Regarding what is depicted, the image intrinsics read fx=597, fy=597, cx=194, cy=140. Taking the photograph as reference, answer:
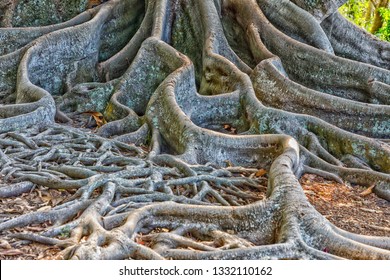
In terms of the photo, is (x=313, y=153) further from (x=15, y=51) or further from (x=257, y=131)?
(x=15, y=51)

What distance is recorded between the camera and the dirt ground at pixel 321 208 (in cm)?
374

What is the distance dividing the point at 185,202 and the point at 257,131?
2.00 meters

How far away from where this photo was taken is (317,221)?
13.3 feet

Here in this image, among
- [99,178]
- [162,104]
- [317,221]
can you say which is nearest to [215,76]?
[162,104]

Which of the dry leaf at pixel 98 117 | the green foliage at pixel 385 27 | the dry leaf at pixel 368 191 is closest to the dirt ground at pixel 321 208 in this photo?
the dry leaf at pixel 368 191

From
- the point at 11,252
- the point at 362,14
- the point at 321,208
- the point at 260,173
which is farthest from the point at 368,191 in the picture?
the point at 362,14

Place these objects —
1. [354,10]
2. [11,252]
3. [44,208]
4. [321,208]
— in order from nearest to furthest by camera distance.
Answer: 1. [11,252]
2. [44,208]
3. [321,208]
4. [354,10]

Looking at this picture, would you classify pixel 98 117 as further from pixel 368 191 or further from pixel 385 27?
pixel 385 27

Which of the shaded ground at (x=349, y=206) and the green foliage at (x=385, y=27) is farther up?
the green foliage at (x=385, y=27)

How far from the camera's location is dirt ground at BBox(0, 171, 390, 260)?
3.74 metres

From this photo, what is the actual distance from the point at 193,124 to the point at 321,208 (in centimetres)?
146

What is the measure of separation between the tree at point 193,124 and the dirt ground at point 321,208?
0.27 ft

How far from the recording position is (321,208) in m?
5.16

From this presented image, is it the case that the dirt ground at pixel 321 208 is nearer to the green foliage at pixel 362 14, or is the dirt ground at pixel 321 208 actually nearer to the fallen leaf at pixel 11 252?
the fallen leaf at pixel 11 252
